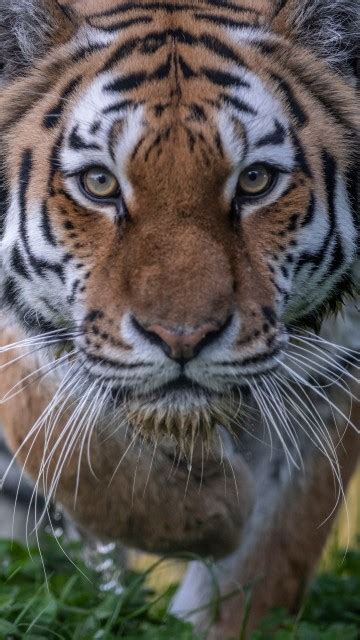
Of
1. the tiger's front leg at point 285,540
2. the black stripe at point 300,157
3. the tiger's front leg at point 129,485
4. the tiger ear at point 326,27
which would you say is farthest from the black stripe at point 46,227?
the tiger's front leg at point 285,540

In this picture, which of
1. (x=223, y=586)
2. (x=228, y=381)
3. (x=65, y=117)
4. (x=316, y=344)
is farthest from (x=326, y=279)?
(x=223, y=586)

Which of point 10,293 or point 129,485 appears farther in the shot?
point 129,485

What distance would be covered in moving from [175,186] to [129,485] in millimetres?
970

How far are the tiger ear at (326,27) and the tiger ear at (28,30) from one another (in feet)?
1.62

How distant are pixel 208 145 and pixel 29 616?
115 centimetres

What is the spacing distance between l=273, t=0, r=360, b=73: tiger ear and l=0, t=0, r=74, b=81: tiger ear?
1.62ft

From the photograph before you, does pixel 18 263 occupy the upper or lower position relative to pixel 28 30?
lower

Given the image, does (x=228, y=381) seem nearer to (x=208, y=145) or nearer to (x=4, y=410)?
(x=208, y=145)

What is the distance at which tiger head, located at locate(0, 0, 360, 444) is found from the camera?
3111 millimetres

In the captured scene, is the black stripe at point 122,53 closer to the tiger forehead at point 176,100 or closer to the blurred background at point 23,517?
the tiger forehead at point 176,100

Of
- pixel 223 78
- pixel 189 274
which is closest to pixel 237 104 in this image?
pixel 223 78

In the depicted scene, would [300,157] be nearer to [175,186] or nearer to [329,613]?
[175,186]

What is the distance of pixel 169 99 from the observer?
3289 mm

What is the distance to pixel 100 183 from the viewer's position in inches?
128
